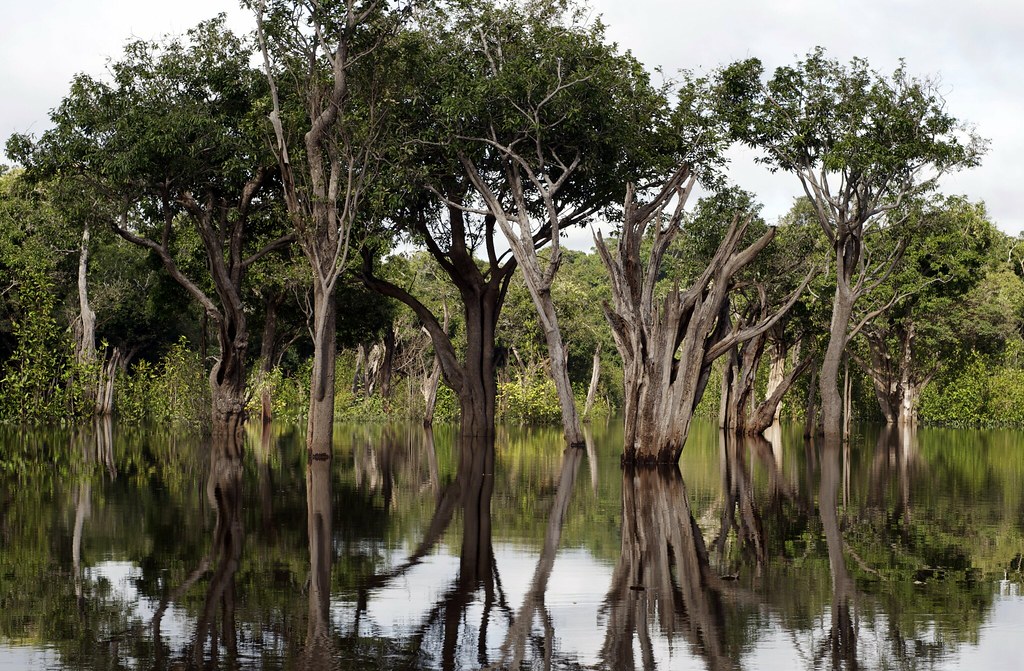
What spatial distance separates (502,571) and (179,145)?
23800 mm

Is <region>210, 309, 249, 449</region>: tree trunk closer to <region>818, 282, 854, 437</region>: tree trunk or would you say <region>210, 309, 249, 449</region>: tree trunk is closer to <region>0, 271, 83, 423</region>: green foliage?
<region>0, 271, 83, 423</region>: green foliage

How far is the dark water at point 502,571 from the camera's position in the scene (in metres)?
8.50

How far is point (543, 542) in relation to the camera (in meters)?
14.2

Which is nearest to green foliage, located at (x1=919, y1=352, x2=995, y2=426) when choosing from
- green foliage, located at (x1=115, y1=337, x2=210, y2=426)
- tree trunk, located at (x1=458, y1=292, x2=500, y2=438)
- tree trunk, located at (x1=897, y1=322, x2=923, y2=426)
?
tree trunk, located at (x1=897, y1=322, x2=923, y2=426)

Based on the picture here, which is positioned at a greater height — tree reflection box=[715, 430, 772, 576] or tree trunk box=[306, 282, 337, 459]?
tree trunk box=[306, 282, 337, 459]

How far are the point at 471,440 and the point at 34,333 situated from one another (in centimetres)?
1231

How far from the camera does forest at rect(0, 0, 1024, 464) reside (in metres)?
28.0

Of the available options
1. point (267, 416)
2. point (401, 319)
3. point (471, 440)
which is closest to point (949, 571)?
point (471, 440)

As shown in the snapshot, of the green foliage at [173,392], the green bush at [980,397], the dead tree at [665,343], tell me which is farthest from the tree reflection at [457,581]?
the green bush at [980,397]

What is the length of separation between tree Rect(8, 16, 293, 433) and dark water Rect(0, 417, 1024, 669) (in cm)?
1138

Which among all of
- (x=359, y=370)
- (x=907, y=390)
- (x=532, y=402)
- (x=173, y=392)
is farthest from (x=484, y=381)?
(x=359, y=370)

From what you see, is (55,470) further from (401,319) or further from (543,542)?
(401,319)

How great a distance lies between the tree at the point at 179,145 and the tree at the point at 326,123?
14.3ft

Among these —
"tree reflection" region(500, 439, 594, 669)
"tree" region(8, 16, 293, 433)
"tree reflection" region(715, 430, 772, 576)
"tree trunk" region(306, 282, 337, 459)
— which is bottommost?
"tree reflection" region(500, 439, 594, 669)
